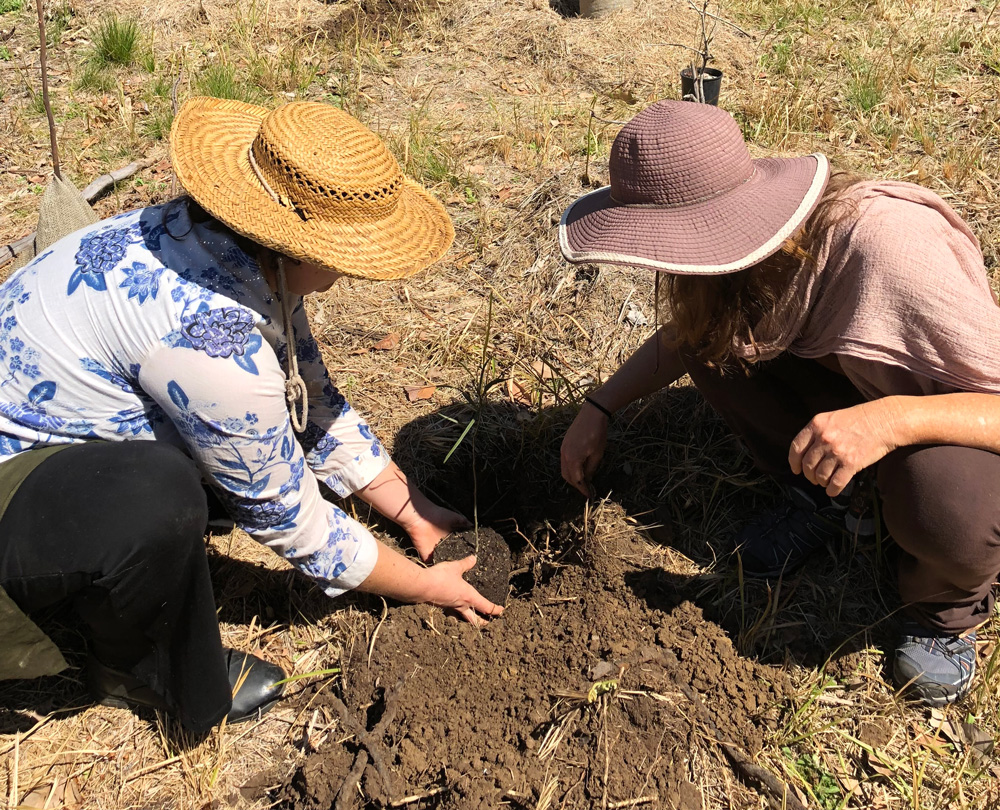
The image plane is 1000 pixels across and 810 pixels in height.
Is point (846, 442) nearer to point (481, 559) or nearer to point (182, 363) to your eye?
point (481, 559)

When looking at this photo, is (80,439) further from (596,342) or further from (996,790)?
(996,790)

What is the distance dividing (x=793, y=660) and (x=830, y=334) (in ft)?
2.65

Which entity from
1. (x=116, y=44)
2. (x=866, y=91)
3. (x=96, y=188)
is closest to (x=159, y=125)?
(x=96, y=188)

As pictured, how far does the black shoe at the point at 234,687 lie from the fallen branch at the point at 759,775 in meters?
1.07

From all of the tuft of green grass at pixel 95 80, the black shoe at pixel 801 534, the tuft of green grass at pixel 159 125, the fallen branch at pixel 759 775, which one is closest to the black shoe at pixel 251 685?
the fallen branch at pixel 759 775

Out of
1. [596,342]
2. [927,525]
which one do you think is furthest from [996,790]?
[596,342]

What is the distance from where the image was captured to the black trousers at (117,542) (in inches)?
61.9

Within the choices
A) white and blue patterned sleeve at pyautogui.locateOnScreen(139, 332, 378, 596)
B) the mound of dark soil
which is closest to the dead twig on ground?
the mound of dark soil

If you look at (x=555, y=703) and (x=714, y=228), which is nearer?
(x=714, y=228)

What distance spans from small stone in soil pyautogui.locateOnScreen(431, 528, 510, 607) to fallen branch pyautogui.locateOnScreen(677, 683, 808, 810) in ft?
2.39

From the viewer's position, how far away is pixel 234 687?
2.03m

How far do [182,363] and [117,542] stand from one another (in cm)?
38

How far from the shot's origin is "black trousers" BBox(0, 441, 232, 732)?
1.57m

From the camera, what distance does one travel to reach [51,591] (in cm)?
161
